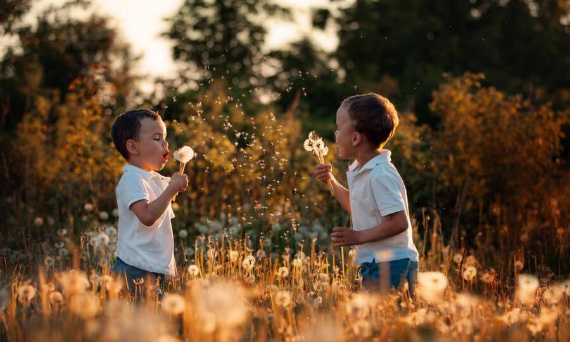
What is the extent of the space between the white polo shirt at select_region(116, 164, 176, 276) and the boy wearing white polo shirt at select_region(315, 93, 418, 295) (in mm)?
996

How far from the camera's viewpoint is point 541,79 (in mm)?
31078

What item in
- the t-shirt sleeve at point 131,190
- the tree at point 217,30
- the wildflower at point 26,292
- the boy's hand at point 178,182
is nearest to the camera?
the wildflower at point 26,292

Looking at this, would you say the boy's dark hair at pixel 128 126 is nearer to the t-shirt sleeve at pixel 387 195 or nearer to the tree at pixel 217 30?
the t-shirt sleeve at pixel 387 195

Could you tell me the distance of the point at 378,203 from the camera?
12.2 ft

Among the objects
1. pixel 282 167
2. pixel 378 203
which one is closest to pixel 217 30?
pixel 282 167

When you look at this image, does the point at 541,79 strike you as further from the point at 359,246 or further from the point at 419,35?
the point at 359,246

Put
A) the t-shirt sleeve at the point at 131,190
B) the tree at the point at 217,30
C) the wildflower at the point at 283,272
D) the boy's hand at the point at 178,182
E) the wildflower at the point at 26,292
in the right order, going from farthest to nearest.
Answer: the tree at the point at 217,30
the wildflower at the point at 283,272
the t-shirt sleeve at the point at 131,190
the boy's hand at the point at 178,182
the wildflower at the point at 26,292

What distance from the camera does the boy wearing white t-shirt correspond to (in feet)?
12.7

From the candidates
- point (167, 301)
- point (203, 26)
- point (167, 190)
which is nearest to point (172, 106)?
point (203, 26)

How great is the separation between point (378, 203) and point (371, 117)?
1.73 feet

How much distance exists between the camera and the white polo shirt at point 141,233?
3.95m

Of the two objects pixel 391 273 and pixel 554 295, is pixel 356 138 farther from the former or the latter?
pixel 554 295

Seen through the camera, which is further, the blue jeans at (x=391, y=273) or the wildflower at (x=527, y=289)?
the blue jeans at (x=391, y=273)

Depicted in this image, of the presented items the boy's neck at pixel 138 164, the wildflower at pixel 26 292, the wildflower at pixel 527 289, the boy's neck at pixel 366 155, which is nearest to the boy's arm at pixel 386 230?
the boy's neck at pixel 366 155
